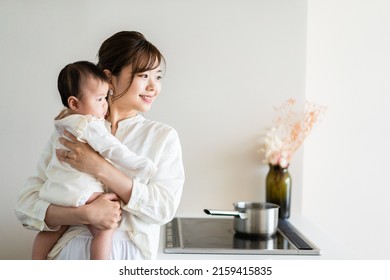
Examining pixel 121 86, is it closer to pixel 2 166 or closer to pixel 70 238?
pixel 70 238

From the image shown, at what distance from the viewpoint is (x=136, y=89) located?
88 centimetres

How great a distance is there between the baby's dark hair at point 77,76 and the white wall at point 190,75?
0.20 meters

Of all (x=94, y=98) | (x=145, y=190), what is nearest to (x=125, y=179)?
(x=145, y=190)

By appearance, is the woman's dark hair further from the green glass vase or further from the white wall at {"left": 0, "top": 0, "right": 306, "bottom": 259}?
the green glass vase

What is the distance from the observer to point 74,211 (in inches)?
32.4

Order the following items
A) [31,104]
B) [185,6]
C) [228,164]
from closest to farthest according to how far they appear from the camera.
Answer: [31,104]
[185,6]
[228,164]

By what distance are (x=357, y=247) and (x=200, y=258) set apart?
0.41 meters

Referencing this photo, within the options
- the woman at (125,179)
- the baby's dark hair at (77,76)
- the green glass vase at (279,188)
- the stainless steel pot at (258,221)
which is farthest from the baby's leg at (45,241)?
the green glass vase at (279,188)

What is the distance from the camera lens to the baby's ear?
84 centimetres

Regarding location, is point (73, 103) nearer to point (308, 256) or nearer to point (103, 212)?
point (103, 212)

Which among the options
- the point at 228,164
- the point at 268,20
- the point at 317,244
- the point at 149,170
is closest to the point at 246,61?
the point at 268,20

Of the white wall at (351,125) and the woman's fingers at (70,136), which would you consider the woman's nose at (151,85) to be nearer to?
the woman's fingers at (70,136)

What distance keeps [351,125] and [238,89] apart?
13.2 inches

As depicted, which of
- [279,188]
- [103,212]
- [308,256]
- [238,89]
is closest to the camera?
[103,212]
